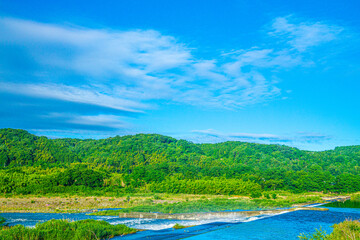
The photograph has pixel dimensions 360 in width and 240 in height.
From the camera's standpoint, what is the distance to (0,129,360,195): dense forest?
2441 inches

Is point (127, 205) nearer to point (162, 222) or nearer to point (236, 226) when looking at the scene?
point (162, 222)

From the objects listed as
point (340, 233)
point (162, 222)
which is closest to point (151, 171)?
point (162, 222)

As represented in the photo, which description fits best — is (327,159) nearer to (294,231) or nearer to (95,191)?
(95,191)

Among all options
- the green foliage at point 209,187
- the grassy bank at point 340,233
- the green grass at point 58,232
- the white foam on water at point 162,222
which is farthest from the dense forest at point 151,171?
Result: the grassy bank at point 340,233

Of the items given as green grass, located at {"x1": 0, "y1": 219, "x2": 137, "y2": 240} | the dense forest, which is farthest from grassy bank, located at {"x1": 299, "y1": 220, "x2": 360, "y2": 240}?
the dense forest

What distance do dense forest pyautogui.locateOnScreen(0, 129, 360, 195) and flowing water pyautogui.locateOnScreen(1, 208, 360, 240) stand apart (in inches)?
1014

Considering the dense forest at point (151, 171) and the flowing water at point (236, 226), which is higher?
the dense forest at point (151, 171)

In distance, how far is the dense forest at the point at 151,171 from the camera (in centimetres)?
6200

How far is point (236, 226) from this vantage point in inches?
1062

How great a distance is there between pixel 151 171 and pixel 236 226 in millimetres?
52104

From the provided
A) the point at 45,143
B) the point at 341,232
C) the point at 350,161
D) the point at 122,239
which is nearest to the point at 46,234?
the point at 122,239

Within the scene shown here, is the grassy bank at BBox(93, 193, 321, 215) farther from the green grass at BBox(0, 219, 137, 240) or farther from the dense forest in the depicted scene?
the dense forest

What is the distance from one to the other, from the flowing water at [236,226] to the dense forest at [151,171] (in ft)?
84.5

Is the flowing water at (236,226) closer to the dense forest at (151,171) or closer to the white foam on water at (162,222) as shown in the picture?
the white foam on water at (162,222)
